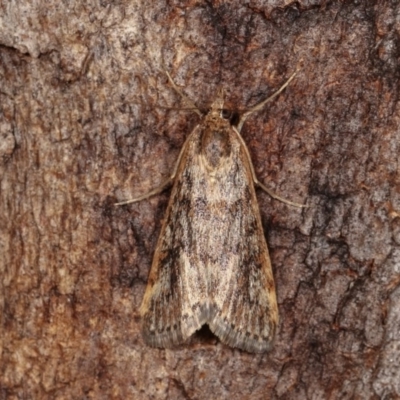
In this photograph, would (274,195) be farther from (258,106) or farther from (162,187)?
(162,187)

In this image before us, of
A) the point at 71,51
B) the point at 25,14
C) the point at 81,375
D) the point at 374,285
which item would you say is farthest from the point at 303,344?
the point at 25,14

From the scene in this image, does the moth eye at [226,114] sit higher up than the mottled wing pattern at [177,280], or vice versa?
the moth eye at [226,114]

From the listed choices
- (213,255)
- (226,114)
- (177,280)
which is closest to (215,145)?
(226,114)

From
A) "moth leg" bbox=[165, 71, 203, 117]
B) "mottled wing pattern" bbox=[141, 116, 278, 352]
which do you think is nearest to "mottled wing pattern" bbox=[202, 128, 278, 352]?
"mottled wing pattern" bbox=[141, 116, 278, 352]

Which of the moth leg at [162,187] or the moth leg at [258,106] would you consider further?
the moth leg at [162,187]

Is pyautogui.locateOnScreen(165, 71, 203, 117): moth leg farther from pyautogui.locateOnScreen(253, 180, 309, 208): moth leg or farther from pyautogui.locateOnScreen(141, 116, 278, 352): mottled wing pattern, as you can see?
pyautogui.locateOnScreen(253, 180, 309, 208): moth leg

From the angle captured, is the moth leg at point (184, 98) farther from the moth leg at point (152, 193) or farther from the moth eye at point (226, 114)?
the moth leg at point (152, 193)

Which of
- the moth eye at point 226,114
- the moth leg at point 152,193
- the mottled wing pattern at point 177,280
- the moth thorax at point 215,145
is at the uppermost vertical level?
the moth eye at point 226,114

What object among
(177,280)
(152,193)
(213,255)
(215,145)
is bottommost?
(177,280)

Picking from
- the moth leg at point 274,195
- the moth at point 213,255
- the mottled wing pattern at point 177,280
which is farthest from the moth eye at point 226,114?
the moth leg at point 274,195
